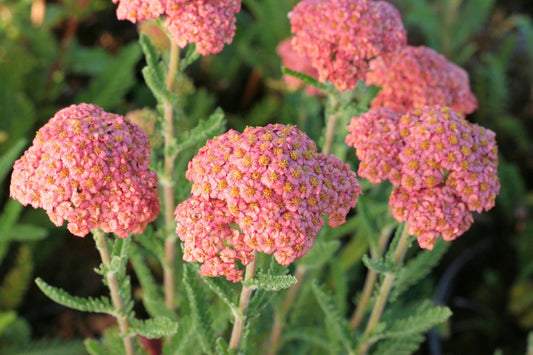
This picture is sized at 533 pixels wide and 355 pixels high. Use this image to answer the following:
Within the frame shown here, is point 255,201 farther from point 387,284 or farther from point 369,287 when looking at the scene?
point 369,287

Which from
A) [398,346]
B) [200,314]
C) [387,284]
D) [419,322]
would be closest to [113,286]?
[200,314]

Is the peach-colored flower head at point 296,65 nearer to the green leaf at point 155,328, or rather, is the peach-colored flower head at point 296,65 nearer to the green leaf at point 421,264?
the green leaf at point 421,264

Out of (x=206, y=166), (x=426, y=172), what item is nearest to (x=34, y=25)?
(x=206, y=166)

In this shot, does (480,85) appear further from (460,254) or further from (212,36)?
(212,36)

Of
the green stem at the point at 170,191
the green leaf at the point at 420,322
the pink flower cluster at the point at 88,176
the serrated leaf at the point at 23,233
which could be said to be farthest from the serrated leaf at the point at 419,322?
the serrated leaf at the point at 23,233

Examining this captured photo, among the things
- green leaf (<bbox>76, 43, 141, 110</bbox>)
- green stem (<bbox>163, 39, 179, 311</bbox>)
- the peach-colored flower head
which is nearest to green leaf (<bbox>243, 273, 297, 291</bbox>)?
green stem (<bbox>163, 39, 179, 311</bbox>)

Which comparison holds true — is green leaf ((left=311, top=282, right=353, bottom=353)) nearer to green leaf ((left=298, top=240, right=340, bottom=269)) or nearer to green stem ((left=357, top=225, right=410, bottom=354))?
green stem ((left=357, top=225, right=410, bottom=354))

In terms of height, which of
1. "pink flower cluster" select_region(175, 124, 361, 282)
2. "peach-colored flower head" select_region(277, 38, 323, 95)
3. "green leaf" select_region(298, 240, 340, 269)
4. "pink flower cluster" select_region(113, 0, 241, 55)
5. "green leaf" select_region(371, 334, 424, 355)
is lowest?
"green leaf" select_region(371, 334, 424, 355)
